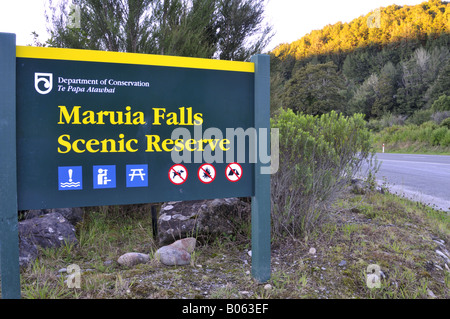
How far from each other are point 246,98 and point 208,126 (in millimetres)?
449

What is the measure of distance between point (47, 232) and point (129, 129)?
1.96m

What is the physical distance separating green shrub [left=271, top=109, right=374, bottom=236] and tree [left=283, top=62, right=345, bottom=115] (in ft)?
115

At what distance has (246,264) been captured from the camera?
3.59 metres

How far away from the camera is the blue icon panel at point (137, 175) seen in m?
2.93

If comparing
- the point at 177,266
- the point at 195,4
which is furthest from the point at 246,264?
the point at 195,4

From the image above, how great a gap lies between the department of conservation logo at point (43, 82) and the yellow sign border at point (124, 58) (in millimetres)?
137

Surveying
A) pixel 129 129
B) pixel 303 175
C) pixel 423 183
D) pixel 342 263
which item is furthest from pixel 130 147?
pixel 423 183

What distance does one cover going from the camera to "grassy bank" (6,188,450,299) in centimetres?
299

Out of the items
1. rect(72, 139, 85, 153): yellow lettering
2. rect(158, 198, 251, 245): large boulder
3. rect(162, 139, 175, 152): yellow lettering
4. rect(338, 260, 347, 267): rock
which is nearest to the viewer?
rect(72, 139, 85, 153): yellow lettering

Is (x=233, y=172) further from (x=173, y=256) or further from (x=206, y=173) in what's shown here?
(x=173, y=256)

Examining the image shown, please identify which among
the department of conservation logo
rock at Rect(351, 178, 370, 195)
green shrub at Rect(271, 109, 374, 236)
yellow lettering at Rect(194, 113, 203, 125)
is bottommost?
rock at Rect(351, 178, 370, 195)

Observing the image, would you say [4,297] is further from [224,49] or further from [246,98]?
[224,49]

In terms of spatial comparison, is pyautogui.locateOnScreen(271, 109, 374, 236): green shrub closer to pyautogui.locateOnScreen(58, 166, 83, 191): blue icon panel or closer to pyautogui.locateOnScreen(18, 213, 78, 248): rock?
pyautogui.locateOnScreen(58, 166, 83, 191): blue icon panel

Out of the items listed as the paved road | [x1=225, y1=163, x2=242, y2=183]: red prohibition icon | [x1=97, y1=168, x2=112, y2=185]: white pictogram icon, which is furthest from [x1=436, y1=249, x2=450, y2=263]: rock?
[x1=97, y1=168, x2=112, y2=185]: white pictogram icon
